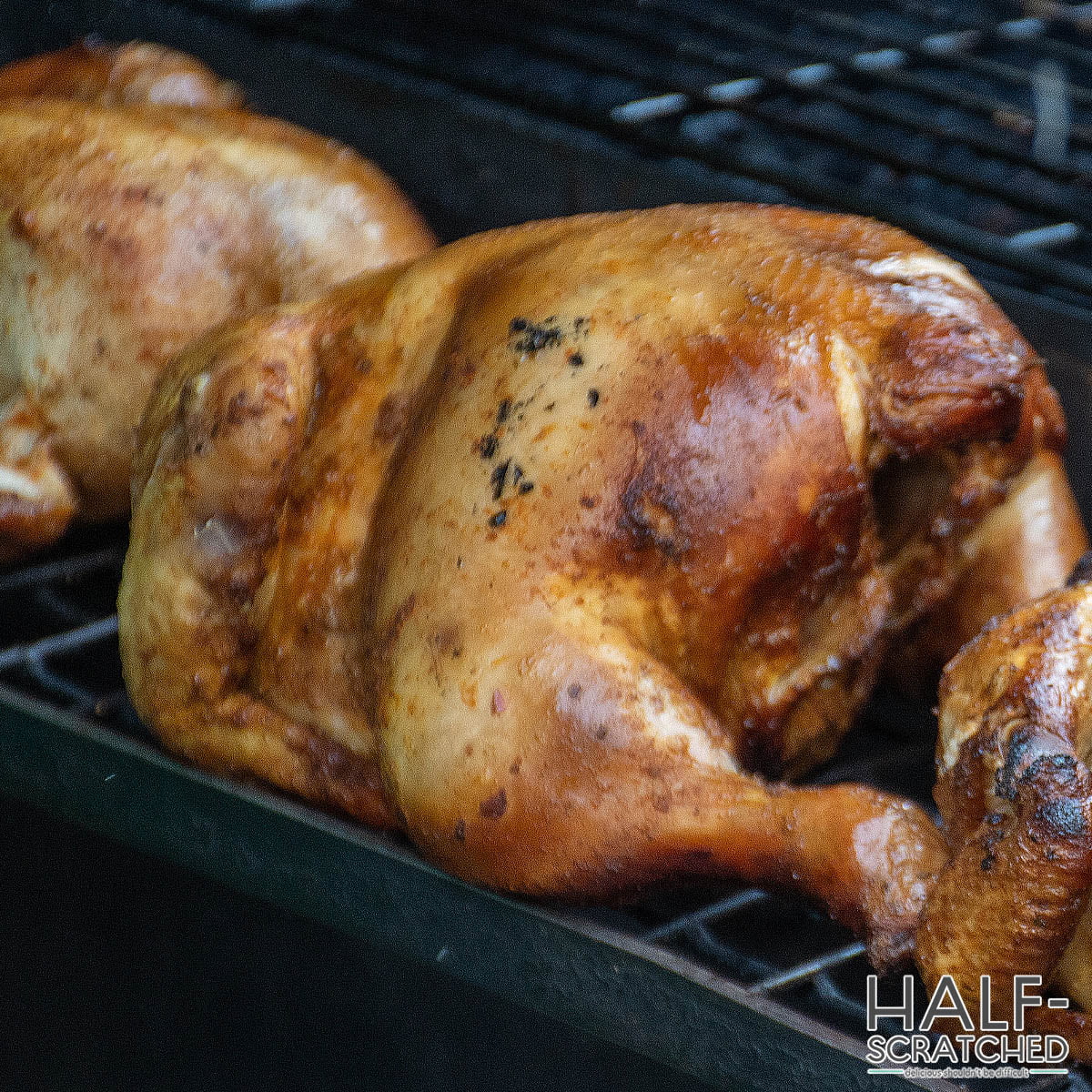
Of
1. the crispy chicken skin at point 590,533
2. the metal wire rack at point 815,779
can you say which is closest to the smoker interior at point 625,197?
the metal wire rack at point 815,779

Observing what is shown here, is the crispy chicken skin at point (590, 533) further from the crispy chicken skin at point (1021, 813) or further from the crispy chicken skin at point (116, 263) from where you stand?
the crispy chicken skin at point (116, 263)

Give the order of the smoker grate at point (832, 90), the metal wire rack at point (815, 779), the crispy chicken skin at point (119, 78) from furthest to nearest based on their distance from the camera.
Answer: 1. the crispy chicken skin at point (119, 78)
2. the smoker grate at point (832, 90)
3. the metal wire rack at point (815, 779)

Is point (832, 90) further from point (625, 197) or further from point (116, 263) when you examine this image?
point (116, 263)

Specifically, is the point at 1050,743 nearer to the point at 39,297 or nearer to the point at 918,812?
the point at 918,812

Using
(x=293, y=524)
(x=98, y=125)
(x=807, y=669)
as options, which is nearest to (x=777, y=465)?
(x=807, y=669)

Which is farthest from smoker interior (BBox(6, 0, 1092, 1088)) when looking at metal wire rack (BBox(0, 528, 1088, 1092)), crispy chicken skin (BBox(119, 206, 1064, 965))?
crispy chicken skin (BBox(119, 206, 1064, 965))

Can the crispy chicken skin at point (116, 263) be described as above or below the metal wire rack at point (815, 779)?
above
